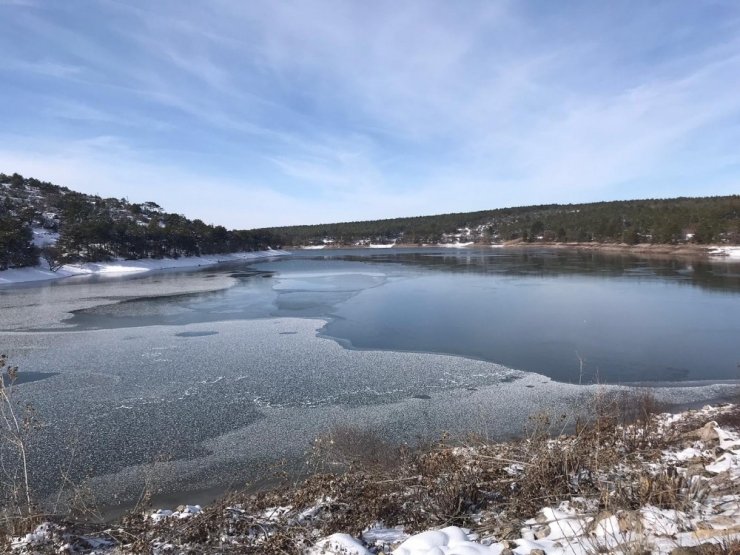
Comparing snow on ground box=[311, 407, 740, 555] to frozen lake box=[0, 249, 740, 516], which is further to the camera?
frozen lake box=[0, 249, 740, 516]

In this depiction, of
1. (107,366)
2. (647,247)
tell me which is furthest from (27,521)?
(647,247)

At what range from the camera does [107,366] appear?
36.3 ft

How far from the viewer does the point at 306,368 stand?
10.7m

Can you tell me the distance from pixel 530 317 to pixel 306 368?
10.2 meters

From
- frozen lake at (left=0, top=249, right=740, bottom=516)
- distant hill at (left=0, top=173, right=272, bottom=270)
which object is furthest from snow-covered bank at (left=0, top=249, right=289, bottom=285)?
frozen lake at (left=0, top=249, right=740, bottom=516)

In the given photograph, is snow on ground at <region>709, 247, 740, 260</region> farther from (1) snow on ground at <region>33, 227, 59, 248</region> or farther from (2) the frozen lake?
(1) snow on ground at <region>33, 227, 59, 248</region>

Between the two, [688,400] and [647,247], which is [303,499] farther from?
[647,247]

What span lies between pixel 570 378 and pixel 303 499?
7549mm

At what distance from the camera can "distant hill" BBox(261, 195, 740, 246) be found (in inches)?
2618

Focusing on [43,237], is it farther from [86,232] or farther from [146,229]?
[146,229]

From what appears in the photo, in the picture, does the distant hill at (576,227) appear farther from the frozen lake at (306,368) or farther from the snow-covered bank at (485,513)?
the snow-covered bank at (485,513)

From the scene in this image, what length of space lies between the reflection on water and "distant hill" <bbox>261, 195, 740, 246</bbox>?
41440 millimetres

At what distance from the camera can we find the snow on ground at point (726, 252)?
5135cm

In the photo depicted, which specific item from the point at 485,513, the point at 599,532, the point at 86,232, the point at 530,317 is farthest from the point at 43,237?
the point at 599,532
